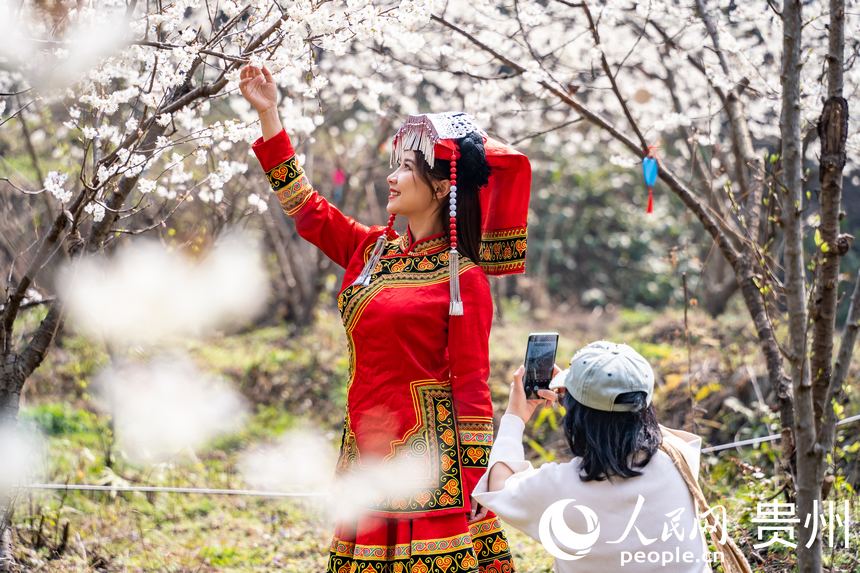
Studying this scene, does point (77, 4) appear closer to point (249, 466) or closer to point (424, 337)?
point (424, 337)

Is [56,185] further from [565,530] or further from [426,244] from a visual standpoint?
[565,530]

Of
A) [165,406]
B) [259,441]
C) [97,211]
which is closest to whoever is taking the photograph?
[97,211]

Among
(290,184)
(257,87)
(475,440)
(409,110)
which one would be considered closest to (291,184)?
(290,184)

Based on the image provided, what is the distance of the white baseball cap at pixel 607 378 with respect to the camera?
203 cm

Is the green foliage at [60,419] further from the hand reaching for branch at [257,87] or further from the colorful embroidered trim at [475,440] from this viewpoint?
the colorful embroidered trim at [475,440]

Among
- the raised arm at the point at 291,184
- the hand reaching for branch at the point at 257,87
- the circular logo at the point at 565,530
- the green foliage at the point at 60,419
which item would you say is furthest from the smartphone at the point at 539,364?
the green foliage at the point at 60,419

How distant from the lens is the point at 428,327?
2580mm

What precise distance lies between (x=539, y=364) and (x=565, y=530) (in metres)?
0.42

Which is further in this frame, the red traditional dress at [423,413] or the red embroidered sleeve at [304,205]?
the red embroidered sleeve at [304,205]

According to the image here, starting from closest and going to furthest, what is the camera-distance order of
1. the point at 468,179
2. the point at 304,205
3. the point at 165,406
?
the point at 468,179, the point at 304,205, the point at 165,406

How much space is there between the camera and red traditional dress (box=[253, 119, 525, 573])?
8.29 ft

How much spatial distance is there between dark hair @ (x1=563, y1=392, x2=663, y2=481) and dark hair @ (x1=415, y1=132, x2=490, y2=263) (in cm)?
73

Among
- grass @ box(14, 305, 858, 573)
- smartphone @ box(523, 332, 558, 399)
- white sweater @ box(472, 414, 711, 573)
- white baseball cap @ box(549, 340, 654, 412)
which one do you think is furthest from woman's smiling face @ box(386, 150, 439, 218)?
grass @ box(14, 305, 858, 573)

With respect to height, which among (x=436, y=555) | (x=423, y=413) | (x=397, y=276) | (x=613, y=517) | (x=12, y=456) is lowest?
(x=436, y=555)
